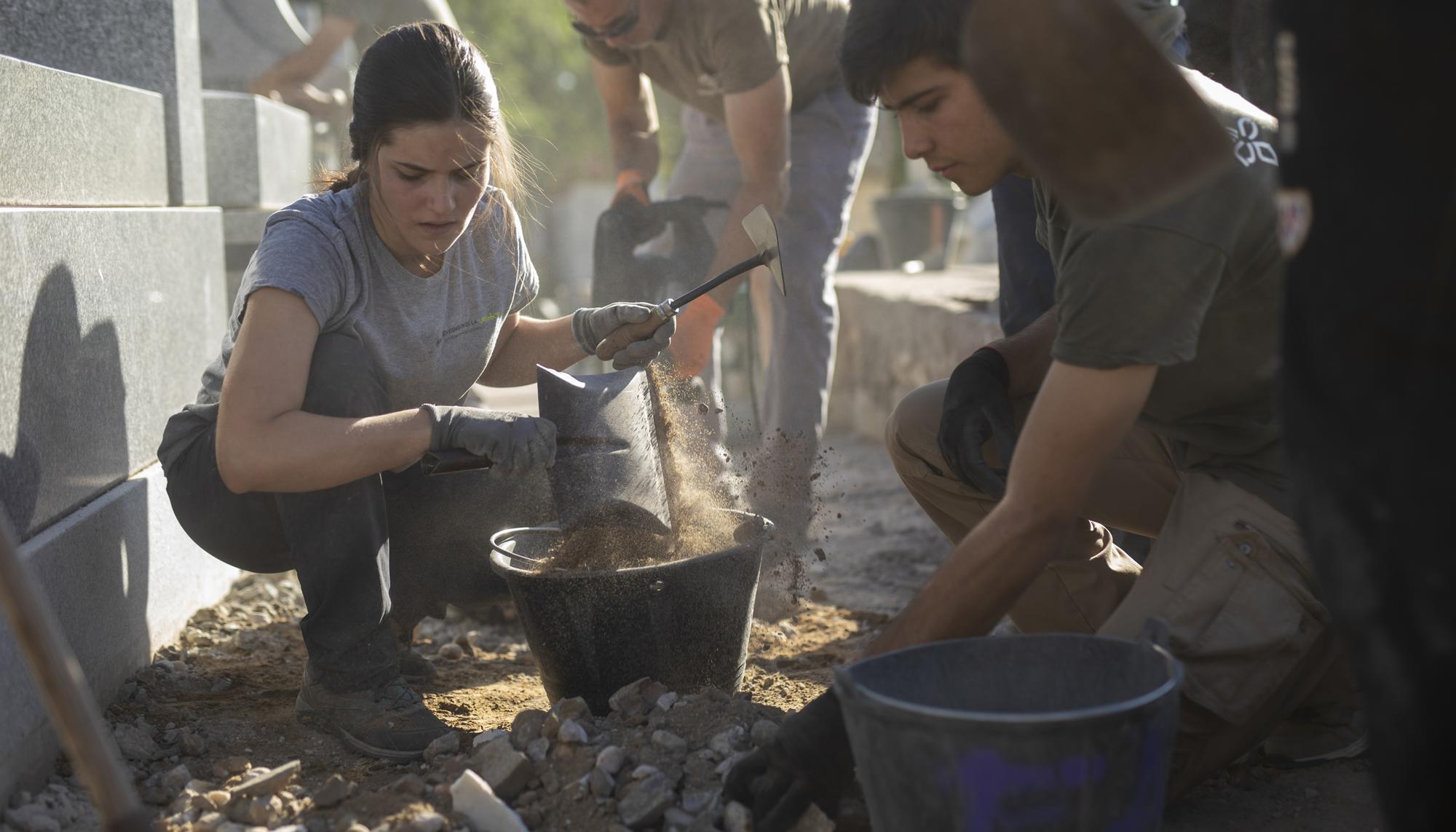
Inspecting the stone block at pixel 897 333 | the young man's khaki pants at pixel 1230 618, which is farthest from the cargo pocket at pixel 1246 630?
the stone block at pixel 897 333

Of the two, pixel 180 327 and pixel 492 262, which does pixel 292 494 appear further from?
pixel 180 327

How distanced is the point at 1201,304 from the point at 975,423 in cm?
68

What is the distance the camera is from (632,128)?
14.6 ft

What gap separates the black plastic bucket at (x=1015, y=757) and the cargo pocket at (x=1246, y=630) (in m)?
0.38

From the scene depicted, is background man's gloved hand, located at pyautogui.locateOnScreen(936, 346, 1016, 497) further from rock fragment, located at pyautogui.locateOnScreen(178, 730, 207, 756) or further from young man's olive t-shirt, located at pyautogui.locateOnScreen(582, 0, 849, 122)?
rock fragment, located at pyautogui.locateOnScreen(178, 730, 207, 756)

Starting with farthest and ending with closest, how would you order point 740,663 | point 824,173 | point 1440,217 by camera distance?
point 824,173, point 740,663, point 1440,217

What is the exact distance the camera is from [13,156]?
2.42 meters

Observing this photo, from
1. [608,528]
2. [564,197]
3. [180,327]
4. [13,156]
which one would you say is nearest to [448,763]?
[608,528]

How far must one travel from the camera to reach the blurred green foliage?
27.2m

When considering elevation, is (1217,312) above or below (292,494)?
above

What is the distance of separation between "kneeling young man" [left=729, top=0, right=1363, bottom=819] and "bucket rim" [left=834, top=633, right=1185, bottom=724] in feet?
0.41

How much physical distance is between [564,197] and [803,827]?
26.0 meters

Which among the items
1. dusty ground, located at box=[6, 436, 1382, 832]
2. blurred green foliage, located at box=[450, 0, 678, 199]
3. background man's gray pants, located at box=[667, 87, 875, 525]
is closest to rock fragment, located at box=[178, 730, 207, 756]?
dusty ground, located at box=[6, 436, 1382, 832]

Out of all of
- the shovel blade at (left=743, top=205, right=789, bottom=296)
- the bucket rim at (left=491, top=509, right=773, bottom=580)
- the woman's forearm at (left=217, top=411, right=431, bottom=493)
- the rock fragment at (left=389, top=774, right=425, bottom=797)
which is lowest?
the rock fragment at (left=389, top=774, right=425, bottom=797)
